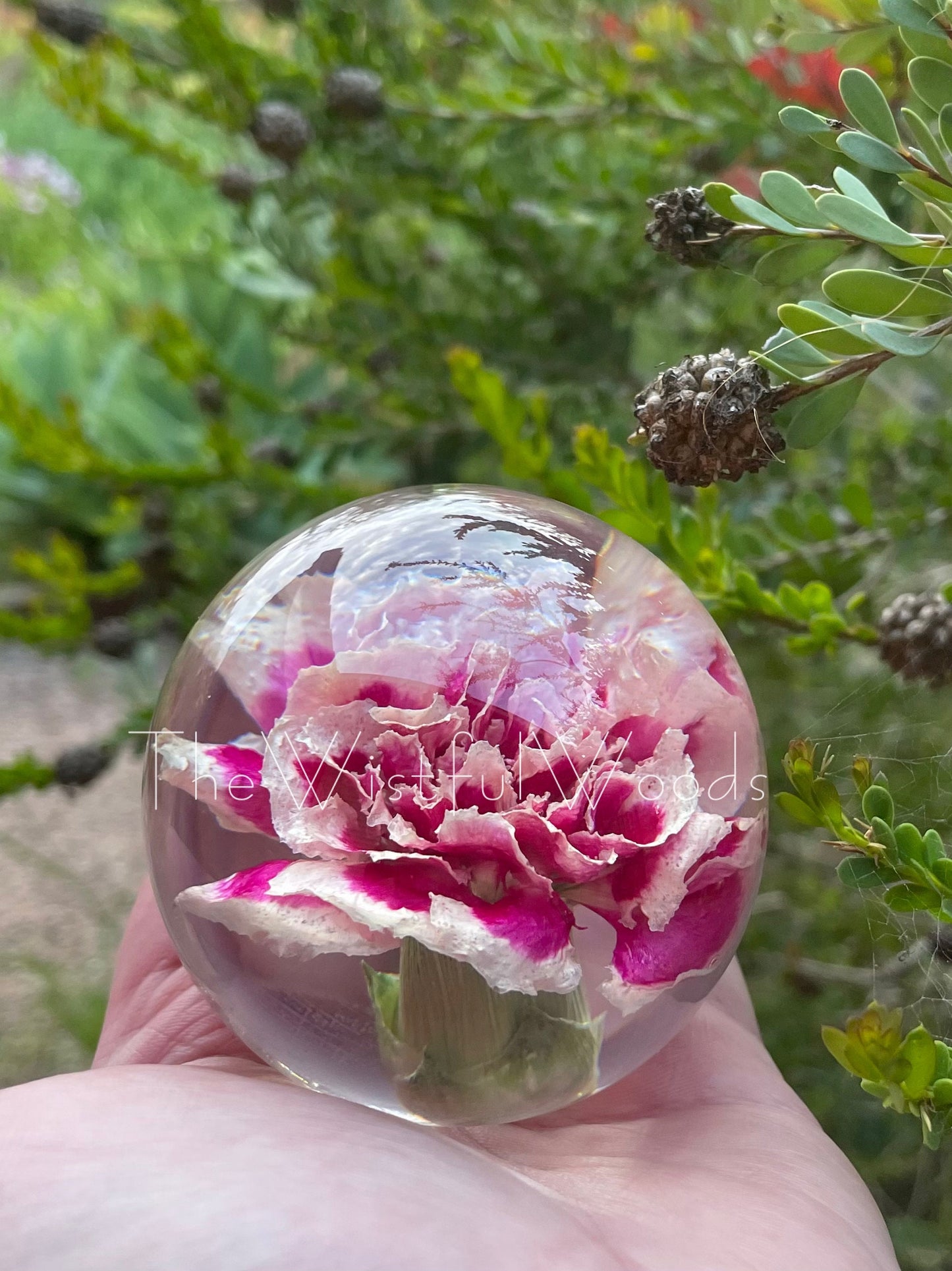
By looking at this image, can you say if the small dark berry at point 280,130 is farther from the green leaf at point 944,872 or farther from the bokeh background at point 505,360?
the green leaf at point 944,872

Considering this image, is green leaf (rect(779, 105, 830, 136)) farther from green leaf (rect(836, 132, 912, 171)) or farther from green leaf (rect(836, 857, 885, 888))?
green leaf (rect(836, 857, 885, 888))

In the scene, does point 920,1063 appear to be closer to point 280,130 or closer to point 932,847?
point 932,847

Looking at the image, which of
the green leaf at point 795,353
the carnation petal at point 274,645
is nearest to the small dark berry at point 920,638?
the green leaf at point 795,353

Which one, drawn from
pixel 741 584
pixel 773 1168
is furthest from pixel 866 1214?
pixel 741 584

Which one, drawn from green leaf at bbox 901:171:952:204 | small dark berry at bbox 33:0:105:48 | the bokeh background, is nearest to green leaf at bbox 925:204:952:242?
green leaf at bbox 901:171:952:204

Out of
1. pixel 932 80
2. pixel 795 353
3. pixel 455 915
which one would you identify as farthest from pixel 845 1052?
pixel 932 80

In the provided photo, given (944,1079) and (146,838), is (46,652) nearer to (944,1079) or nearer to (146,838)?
(146,838)
